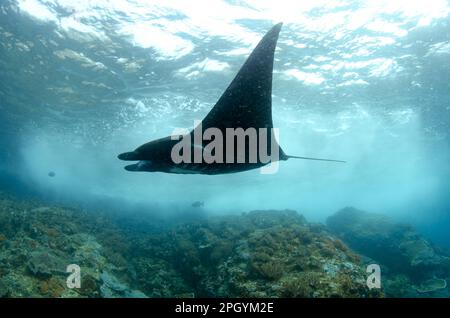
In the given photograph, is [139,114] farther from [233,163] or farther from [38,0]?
[233,163]

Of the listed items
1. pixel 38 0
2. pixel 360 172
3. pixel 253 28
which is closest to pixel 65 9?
pixel 38 0

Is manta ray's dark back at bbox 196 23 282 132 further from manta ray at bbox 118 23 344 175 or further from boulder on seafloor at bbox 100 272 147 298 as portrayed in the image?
boulder on seafloor at bbox 100 272 147 298

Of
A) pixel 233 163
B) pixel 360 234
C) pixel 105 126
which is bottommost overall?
pixel 360 234

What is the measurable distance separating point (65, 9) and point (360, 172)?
4815cm

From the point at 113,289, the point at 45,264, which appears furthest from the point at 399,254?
the point at 45,264

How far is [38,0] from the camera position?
11.6m

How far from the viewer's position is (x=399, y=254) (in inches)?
721

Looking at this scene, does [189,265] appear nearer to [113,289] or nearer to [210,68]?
[113,289]

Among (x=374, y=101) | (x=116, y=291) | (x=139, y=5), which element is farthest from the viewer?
(x=374, y=101)

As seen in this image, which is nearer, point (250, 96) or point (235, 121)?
point (250, 96)

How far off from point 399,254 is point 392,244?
900 millimetres
